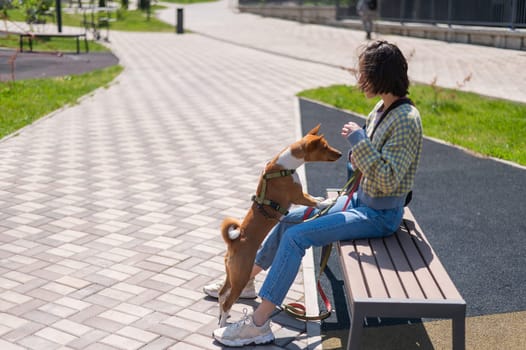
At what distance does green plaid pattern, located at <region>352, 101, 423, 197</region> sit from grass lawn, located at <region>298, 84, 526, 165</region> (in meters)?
5.32

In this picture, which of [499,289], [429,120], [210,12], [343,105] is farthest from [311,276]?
[210,12]

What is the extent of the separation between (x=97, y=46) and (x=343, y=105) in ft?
45.9

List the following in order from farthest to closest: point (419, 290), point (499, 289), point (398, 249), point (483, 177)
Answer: point (483, 177), point (499, 289), point (398, 249), point (419, 290)

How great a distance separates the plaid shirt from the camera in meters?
3.98

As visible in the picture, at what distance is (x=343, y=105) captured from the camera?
500 inches

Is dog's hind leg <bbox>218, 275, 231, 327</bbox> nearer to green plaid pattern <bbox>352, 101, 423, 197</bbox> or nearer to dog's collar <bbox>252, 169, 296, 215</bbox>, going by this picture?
dog's collar <bbox>252, 169, 296, 215</bbox>

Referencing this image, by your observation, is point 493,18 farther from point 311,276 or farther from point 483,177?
point 311,276

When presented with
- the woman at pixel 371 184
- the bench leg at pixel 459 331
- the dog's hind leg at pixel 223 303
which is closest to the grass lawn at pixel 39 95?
the dog's hind leg at pixel 223 303

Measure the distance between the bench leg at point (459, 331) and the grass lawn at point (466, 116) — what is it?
5.81m

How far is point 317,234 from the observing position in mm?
4145

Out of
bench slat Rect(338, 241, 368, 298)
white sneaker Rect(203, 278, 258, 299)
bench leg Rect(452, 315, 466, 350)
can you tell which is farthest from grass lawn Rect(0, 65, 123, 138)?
bench leg Rect(452, 315, 466, 350)

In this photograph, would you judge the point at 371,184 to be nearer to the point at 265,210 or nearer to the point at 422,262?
the point at 422,262

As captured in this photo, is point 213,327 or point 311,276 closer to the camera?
point 213,327

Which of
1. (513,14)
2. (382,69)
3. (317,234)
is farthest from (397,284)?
(513,14)
